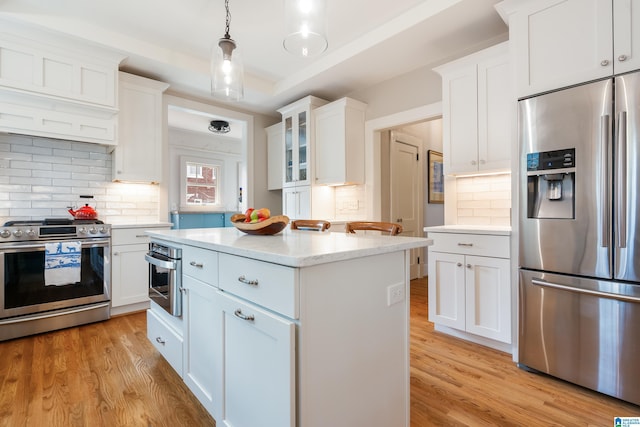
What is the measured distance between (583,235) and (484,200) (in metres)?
1.10

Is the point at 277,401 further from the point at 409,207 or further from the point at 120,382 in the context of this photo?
the point at 409,207

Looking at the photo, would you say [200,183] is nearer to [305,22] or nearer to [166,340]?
[166,340]

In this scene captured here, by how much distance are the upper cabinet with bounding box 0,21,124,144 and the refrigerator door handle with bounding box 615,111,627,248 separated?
401 cm

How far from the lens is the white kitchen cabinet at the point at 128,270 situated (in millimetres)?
3107

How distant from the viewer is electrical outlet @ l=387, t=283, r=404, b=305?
4.29ft

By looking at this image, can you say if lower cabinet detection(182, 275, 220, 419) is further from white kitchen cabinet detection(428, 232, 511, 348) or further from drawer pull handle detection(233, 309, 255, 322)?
white kitchen cabinet detection(428, 232, 511, 348)

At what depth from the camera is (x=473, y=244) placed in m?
2.42

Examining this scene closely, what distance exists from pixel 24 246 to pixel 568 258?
4045mm

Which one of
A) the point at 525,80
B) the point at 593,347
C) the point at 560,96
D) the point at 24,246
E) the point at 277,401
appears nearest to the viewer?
the point at 277,401

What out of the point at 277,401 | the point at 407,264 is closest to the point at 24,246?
the point at 277,401

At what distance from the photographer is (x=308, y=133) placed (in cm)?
405

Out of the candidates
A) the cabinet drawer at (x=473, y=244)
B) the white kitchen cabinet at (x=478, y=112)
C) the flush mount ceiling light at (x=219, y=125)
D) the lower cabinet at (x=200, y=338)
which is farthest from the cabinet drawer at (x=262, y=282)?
the flush mount ceiling light at (x=219, y=125)

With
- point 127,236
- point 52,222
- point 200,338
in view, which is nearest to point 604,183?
point 200,338

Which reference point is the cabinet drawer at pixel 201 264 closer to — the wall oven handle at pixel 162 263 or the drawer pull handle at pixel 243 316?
the wall oven handle at pixel 162 263
